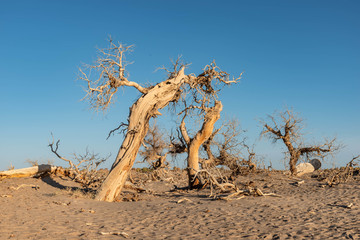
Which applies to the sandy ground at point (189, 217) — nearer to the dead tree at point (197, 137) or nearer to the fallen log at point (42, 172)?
the fallen log at point (42, 172)

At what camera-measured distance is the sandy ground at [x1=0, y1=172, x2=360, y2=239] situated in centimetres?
793

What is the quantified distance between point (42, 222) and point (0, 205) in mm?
3616

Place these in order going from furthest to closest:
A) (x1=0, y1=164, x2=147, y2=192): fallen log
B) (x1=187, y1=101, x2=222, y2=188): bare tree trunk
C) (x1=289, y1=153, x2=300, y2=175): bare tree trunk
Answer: (x1=289, y1=153, x2=300, y2=175): bare tree trunk → (x1=0, y1=164, x2=147, y2=192): fallen log → (x1=187, y1=101, x2=222, y2=188): bare tree trunk

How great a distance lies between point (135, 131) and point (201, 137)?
439cm

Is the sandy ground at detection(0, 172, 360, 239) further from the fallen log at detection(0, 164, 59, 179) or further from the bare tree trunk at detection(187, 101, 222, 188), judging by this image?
the bare tree trunk at detection(187, 101, 222, 188)

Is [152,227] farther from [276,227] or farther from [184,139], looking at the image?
[184,139]

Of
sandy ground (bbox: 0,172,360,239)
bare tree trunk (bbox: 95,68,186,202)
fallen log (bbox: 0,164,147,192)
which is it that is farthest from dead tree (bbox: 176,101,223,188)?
sandy ground (bbox: 0,172,360,239)

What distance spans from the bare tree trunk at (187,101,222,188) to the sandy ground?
14.6ft

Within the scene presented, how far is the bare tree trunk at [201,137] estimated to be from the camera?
16.1 metres

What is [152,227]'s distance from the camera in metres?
8.72

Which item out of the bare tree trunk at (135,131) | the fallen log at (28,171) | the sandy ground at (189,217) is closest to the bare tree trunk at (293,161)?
the sandy ground at (189,217)

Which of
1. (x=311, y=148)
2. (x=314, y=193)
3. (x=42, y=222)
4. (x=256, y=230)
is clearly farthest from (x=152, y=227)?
(x=311, y=148)

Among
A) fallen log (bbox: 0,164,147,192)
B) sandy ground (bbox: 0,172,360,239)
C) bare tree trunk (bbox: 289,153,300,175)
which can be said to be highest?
bare tree trunk (bbox: 289,153,300,175)

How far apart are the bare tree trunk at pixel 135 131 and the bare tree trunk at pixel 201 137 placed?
2559 mm
